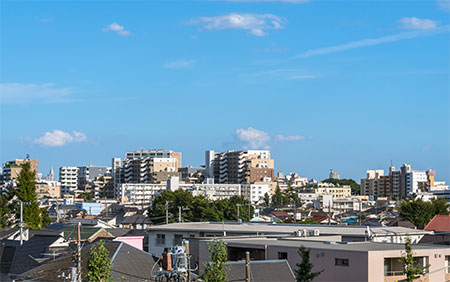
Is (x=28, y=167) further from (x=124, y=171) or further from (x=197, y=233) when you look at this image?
(x=124, y=171)

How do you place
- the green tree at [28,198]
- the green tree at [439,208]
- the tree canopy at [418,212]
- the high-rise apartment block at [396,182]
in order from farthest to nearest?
the high-rise apartment block at [396,182] < the green tree at [439,208] < the tree canopy at [418,212] < the green tree at [28,198]

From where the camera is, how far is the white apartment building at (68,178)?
152875 mm

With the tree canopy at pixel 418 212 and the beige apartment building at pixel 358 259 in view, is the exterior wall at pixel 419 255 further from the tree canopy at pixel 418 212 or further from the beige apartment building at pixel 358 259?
the tree canopy at pixel 418 212

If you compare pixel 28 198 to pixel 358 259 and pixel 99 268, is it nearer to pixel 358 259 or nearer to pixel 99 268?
pixel 99 268

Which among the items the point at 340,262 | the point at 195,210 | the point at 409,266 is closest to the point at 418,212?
the point at 195,210

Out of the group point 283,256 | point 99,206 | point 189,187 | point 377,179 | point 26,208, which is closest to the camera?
point 283,256

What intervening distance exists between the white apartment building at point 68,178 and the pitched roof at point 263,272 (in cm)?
13808

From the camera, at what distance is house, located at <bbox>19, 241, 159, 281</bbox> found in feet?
57.0

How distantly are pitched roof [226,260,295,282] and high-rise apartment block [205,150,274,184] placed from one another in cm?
10967

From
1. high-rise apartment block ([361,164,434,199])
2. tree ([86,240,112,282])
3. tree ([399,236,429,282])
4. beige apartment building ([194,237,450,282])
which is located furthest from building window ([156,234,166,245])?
high-rise apartment block ([361,164,434,199])

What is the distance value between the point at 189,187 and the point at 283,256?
9501cm

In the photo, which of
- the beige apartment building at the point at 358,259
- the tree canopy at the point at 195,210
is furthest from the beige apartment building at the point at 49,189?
the beige apartment building at the point at 358,259

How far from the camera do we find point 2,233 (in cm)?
3250

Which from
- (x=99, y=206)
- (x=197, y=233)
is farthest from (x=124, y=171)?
(x=197, y=233)
